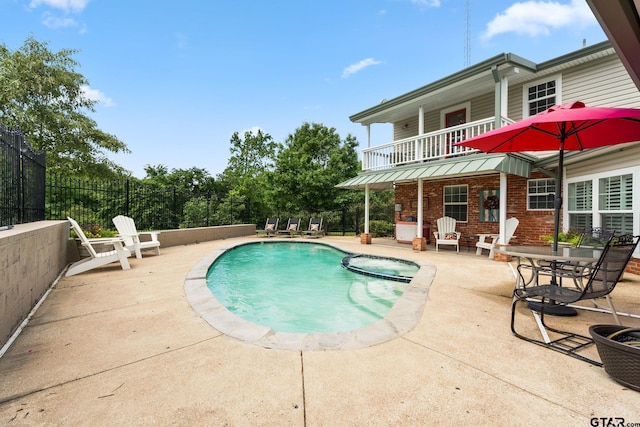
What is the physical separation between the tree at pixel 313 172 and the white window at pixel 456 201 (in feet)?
21.8

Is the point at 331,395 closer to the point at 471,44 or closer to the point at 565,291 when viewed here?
the point at 565,291

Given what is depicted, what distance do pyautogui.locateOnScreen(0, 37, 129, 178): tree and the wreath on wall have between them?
18580 mm

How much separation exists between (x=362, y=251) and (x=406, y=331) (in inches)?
252

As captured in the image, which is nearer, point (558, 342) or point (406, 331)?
point (558, 342)

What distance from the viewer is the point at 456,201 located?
1115 centimetres

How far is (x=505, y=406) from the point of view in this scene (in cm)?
184

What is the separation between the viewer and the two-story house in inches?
248

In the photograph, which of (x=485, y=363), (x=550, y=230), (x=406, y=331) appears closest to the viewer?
(x=485, y=363)

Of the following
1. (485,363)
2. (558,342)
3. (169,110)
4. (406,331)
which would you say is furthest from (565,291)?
(169,110)

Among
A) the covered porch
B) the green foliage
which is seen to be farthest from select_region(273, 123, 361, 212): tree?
the covered porch

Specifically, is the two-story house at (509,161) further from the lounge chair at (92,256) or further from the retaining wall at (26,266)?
the retaining wall at (26,266)

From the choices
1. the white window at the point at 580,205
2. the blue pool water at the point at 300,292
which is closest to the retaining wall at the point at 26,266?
the blue pool water at the point at 300,292

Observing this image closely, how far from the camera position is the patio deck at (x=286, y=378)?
1.76 m

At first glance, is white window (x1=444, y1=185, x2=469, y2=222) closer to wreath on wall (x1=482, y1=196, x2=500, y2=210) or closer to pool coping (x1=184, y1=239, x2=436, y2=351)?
wreath on wall (x1=482, y1=196, x2=500, y2=210)
